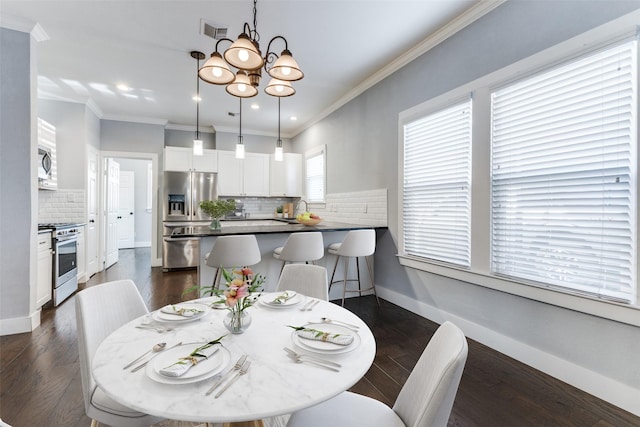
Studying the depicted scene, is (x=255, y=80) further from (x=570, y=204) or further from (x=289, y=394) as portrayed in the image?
(x=570, y=204)

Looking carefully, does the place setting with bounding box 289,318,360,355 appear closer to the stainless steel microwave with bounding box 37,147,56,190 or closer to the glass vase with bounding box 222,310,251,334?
the glass vase with bounding box 222,310,251,334

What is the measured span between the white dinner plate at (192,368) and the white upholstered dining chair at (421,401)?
348 mm

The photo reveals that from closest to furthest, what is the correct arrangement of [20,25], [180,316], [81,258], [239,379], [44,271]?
[239,379], [180,316], [20,25], [44,271], [81,258]

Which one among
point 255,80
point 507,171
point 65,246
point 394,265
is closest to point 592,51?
point 507,171

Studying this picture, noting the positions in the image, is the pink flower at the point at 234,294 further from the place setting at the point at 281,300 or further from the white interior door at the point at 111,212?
the white interior door at the point at 111,212

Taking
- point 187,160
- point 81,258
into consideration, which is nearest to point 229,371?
point 81,258

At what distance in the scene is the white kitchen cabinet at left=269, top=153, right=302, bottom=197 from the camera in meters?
6.02

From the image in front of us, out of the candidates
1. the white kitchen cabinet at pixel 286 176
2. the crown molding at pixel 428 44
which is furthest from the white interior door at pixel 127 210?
the crown molding at pixel 428 44

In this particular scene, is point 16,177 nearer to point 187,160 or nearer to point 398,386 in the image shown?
point 187,160

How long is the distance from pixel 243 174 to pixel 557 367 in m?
5.27

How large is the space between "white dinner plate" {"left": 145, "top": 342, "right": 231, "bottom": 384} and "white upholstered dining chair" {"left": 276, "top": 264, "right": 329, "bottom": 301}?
3.06 feet

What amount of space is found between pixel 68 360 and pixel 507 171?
3.61 metres

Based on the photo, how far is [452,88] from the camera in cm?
272

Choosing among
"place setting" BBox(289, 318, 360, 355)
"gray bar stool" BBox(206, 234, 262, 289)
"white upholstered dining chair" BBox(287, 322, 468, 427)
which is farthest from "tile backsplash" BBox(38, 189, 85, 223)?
"white upholstered dining chair" BBox(287, 322, 468, 427)
